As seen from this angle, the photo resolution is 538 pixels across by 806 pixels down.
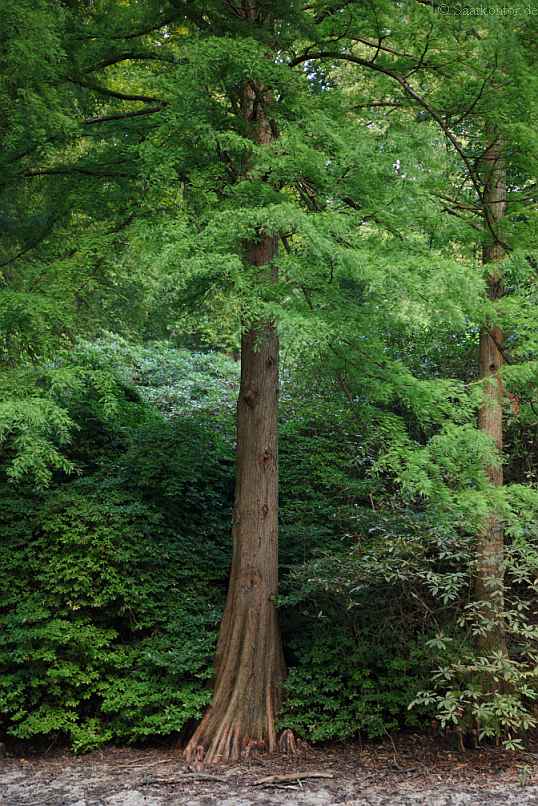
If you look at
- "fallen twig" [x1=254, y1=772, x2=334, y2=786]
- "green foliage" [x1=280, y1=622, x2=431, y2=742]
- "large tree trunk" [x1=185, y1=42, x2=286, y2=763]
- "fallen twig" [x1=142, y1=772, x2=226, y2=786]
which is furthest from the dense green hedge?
"fallen twig" [x1=142, y1=772, x2=226, y2=786]

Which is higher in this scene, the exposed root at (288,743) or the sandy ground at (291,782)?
the exposed root at (288,743)

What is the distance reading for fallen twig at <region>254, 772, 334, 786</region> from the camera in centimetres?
599

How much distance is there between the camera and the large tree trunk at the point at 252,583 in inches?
257

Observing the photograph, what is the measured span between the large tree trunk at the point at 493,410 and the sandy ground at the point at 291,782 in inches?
36.2

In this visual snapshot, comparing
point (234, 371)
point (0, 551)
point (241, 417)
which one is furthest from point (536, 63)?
point (234, 371)

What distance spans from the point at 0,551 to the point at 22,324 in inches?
90.9

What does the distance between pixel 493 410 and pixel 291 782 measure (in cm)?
311

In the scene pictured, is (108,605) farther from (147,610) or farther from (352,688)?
(352,688)

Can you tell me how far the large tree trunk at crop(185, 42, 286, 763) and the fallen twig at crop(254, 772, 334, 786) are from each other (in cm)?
42

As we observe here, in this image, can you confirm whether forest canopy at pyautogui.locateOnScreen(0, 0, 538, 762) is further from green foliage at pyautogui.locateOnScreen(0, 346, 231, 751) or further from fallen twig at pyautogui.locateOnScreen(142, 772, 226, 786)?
fallen twig at pyautogui.locateOnScreen(142, 772, 226, 786)

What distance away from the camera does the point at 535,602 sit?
7.75 meters

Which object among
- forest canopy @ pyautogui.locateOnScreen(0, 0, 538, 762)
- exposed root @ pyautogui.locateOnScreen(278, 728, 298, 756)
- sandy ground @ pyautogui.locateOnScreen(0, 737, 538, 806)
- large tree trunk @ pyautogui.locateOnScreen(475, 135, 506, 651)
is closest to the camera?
forest canopy @ pyautogui.locateOnScreen(0, 0, 538, 762)

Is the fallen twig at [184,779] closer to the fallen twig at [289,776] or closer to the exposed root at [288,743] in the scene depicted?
the fallen twig at [289,776]

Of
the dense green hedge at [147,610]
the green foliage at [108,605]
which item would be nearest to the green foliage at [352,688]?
the dense green hedge at [147,610]
